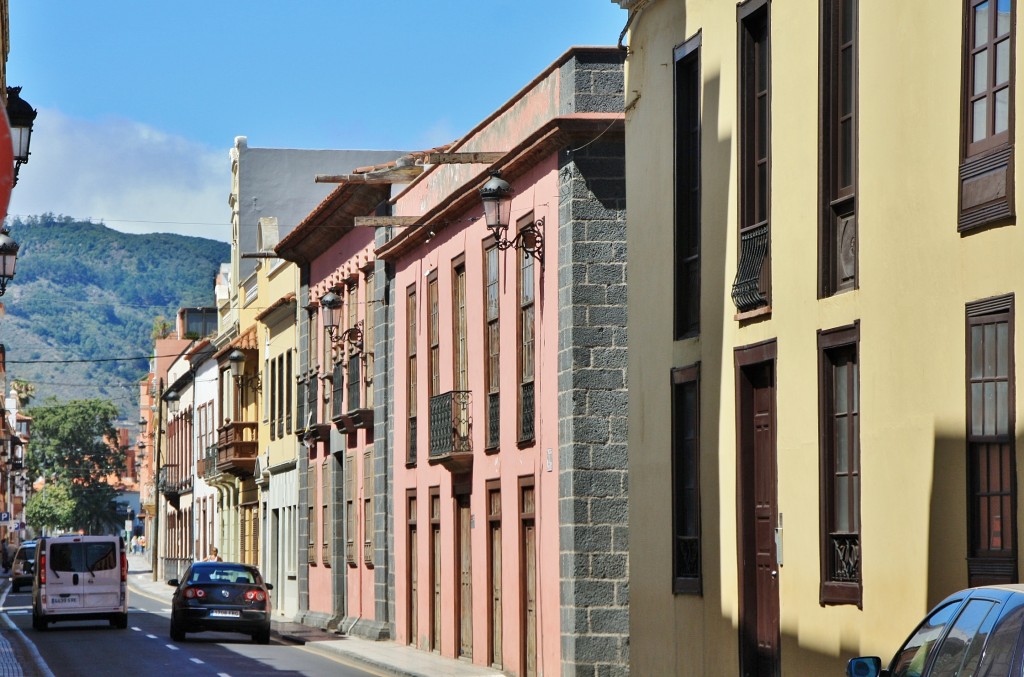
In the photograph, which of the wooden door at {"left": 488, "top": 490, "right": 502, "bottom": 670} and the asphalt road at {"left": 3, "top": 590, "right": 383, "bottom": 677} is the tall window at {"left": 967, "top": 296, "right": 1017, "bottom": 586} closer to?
the asphalt road at {"left": 3, "top": 590, "right": 383, "bottom": 677}

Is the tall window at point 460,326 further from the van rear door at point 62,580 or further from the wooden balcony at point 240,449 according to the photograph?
the wooden balcony at point 240,449

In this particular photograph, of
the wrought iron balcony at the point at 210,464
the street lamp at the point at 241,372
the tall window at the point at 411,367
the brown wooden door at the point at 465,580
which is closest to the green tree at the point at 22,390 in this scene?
the wrought iron balcony at the point at 210,464

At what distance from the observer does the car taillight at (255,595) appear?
33188 millimetres

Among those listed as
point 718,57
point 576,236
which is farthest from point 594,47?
point 718,57

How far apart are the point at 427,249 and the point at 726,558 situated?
14.6m

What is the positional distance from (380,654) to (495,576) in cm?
393

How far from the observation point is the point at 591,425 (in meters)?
22.4

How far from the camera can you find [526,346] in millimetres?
24812

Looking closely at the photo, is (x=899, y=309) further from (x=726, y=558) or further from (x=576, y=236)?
(x=576, y=236)

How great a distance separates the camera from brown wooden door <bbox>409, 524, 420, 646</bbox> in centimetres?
3156

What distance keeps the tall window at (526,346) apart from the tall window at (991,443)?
12246 mm

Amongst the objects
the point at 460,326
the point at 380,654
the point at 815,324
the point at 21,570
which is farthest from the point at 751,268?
the point at 21,570

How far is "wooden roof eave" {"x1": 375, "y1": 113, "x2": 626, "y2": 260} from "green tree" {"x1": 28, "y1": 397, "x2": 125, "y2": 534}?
122876mm

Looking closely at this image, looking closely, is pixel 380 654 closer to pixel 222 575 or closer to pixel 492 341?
pixel 222 575
